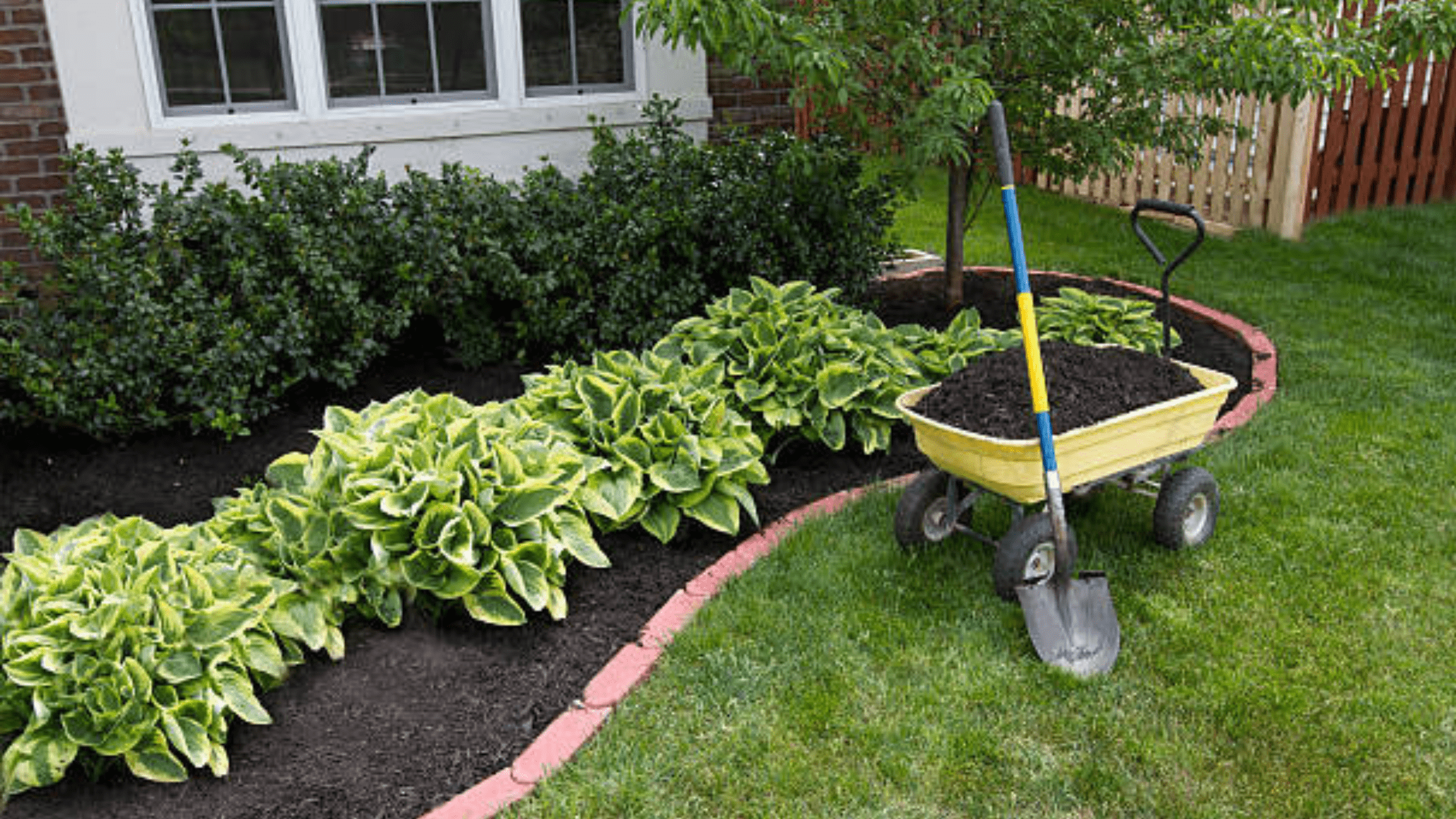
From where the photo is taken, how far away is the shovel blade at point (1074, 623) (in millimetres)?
3145

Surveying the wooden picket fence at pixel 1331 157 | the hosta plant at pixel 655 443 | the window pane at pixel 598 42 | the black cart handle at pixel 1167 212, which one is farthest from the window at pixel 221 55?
the wooden picket fence at pixel 1331 157

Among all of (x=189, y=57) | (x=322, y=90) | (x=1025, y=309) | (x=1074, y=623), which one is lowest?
(x=1074, y=623)

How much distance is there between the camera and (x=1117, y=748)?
2.84 meters

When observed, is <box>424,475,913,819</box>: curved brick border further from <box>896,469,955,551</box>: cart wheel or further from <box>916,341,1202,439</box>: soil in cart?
<box>916,341,1202,439</box>: soil in cart

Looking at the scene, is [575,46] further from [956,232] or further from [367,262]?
[956,232]

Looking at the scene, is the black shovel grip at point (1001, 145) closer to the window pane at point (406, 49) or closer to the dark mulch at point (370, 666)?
the dark mulch at point (370, 666)

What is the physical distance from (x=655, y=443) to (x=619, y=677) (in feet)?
3.08

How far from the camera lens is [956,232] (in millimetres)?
5988

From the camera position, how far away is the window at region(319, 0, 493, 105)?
209 inches

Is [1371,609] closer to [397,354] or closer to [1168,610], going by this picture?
[1168,610]

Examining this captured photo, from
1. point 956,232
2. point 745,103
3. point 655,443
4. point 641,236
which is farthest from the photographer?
point 745,103

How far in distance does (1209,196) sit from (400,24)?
5949 mm

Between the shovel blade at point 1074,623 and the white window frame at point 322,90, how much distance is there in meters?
2.98

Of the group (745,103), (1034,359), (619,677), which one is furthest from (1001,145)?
(745,103)
